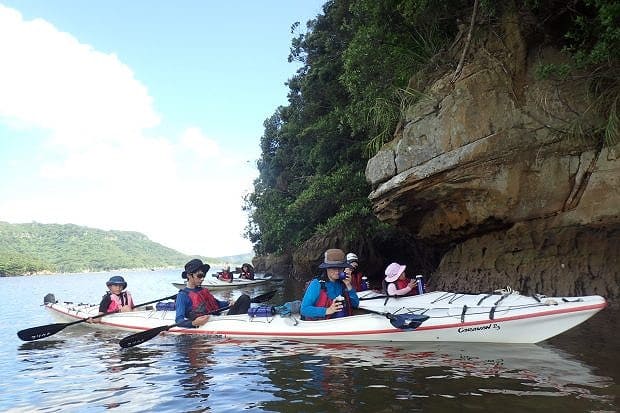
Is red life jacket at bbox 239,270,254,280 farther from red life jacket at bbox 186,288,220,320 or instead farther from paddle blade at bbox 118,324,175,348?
paddle blade at bbox 118,324,175,348

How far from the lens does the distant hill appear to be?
109 metres

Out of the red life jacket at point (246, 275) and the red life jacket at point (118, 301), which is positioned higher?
the red life jacket at point (246, 275)

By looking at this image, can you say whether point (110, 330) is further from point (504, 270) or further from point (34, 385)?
point (504, 270)

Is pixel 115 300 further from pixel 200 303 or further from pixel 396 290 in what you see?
pixel 396 290

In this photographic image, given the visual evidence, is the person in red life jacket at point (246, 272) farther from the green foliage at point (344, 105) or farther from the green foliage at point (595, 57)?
the green foliage at point (595, 57)

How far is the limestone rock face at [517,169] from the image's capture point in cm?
968

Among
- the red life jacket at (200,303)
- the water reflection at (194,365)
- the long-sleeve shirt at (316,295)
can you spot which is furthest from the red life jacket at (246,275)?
the long-sleeve shirt at (316,295)

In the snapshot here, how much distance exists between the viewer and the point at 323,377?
5.55m

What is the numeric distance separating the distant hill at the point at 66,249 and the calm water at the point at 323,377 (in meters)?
93.5

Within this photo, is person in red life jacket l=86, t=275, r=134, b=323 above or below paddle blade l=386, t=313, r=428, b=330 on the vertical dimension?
above

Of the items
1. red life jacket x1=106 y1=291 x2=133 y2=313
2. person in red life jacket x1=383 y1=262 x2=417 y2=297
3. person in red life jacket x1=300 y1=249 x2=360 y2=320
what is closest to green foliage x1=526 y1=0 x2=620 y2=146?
person in red life jacket x1=383 y1=262 x2=417 y2=297

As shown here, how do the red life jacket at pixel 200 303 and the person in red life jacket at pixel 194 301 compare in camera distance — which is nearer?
the person in red life jacket at pixel 194 301

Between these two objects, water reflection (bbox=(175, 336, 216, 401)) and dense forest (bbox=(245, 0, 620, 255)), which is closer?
water reflection (bbox=(175, 336, 216, 401))

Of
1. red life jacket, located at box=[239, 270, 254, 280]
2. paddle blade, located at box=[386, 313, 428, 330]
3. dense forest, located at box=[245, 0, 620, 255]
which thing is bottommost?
paddle blade, located at box=[386, 313, 428, 330]
